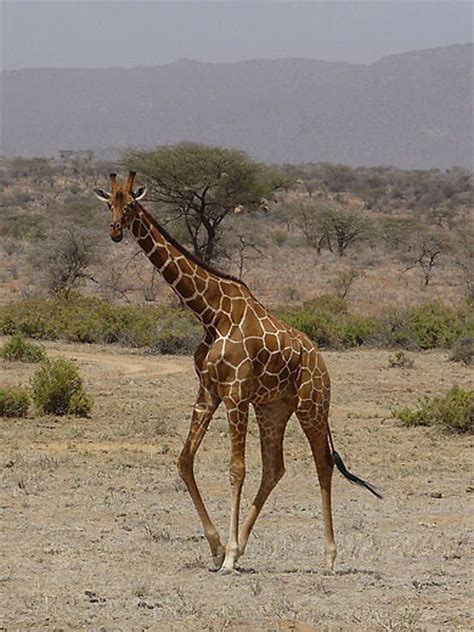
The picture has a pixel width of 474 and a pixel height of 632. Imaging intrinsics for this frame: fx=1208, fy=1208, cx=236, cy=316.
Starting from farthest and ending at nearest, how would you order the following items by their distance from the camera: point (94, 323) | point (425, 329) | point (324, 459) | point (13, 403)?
point (425, 329)
point (94, 323)
point (13, 403)
point (324, 459)

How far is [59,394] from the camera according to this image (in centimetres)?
1504

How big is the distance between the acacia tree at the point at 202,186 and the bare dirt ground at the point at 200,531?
1467 centimetres

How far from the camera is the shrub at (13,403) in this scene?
48.1ft

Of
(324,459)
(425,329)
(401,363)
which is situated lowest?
(401,363)

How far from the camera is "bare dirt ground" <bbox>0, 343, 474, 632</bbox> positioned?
683 cm

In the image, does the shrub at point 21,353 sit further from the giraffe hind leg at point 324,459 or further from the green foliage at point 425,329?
the giraffe hind leg at point 324,459

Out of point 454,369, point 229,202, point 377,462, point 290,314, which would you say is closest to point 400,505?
point 377,462

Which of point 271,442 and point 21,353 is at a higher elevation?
point 271,442

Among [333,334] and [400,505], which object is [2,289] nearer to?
[333,334]

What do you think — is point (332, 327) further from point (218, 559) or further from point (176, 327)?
point (218, 559)

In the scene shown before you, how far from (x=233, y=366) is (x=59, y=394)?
25.4ft

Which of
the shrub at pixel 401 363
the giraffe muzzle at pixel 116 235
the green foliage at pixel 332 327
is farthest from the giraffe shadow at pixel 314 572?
the green foliage at pixel 332 327

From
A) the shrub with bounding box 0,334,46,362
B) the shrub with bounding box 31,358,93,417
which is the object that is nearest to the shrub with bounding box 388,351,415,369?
the shrub with bounding box 0,334,46,362

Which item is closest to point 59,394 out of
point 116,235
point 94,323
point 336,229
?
point 116,235
